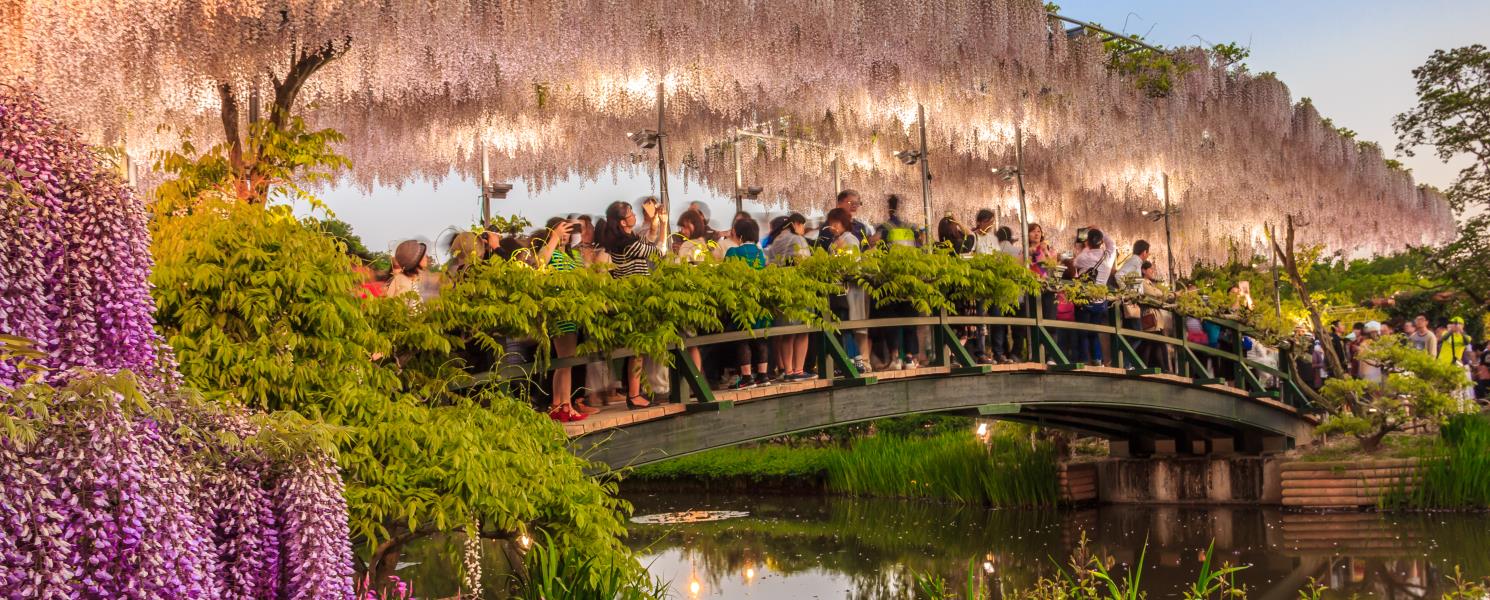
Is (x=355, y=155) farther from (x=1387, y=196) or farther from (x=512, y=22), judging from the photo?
(x=1387, y=196)

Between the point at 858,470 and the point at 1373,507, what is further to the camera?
the point at 858,470

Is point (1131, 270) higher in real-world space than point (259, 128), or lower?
lower

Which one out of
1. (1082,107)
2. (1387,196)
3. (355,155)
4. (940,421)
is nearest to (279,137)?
(355,155)

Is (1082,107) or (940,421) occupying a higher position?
(1082,107)

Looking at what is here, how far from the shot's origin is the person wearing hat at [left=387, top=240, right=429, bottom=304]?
7.42m

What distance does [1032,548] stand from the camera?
12523 mm

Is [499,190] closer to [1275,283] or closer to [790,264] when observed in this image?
[790,264]

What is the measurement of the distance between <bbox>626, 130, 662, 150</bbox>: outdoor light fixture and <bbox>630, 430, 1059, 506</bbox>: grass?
533cm

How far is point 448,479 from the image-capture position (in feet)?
19.4

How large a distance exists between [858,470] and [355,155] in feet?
27.1

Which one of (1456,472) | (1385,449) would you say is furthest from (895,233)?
(1385,449)

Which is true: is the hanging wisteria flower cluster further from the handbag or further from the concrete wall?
the concrete wall

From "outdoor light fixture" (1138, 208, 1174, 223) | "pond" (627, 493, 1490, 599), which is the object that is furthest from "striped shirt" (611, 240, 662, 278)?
"outdoor light fixture" (1138, 208, 1174, 223)

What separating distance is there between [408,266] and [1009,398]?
17.1ft
